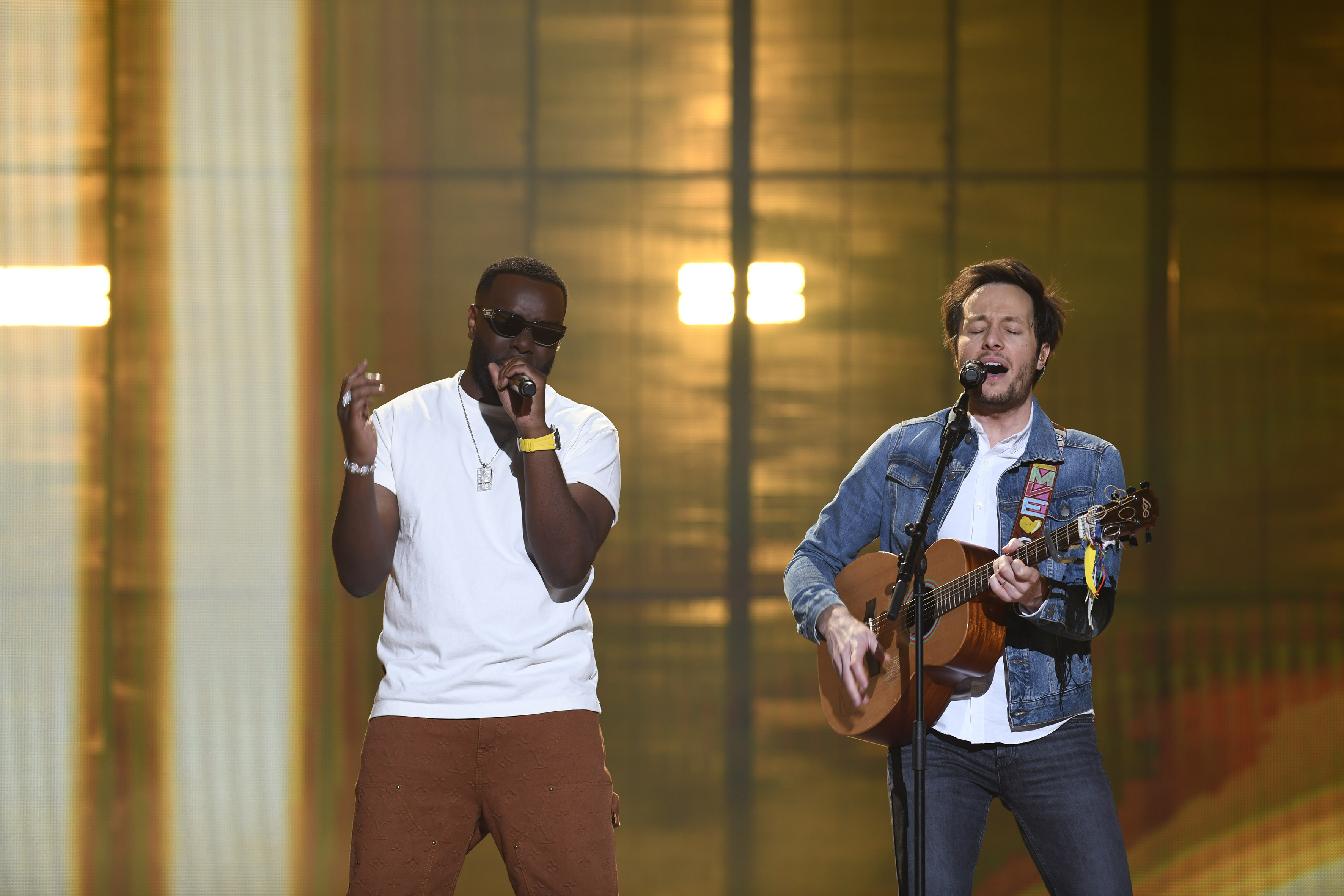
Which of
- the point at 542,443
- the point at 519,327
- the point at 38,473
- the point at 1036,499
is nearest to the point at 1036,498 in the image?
the point at 1036,499

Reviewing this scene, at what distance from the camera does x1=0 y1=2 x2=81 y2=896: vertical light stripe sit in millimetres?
4035

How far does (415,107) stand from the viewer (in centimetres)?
412

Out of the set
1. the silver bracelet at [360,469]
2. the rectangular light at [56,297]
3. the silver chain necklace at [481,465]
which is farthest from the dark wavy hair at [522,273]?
the rectangular light at [56,297]

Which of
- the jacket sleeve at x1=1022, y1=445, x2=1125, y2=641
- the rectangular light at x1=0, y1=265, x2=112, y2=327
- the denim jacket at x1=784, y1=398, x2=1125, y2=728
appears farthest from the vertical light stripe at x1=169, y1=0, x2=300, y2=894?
the jacket sleeve at x1=1022, y1=445, x2=1125, y2=641

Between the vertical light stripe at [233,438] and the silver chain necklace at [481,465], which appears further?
the vertical light stripe at [233,438]

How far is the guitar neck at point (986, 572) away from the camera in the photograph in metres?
2.18

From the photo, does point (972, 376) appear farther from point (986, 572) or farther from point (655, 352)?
point (655, 352)

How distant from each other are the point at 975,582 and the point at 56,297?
362 cm

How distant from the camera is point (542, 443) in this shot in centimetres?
219

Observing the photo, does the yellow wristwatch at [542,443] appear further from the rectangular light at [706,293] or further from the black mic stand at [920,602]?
the rectangular light at [706,293]

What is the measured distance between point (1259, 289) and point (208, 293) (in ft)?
13.2

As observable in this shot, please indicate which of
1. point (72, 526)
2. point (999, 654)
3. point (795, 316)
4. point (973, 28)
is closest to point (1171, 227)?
point (973, 28)

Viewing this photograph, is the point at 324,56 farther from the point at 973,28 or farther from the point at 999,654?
the point at 999,654

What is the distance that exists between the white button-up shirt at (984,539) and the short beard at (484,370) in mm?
987
